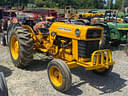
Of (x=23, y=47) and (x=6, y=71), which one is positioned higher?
(x=23, y=47)

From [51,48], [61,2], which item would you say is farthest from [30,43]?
[61,2]

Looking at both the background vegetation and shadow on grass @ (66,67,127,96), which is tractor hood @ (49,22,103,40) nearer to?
shadow on grass @ (66,67,127,96)

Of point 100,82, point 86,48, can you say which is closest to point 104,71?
point 100,82

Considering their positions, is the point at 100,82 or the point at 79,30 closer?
the point at 79,30

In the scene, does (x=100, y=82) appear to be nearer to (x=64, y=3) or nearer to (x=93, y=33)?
(x=93, y=33)

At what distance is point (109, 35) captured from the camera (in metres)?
8.60

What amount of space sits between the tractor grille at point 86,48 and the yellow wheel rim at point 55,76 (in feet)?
2.10

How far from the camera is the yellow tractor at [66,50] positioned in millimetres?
3902

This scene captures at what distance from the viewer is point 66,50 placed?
4.49 meters

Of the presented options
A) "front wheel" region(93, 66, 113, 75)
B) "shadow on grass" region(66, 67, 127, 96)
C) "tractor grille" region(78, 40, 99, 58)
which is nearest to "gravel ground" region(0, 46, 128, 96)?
"shadow on grass" region(66, 67, 127, 96)

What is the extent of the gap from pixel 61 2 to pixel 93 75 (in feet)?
177

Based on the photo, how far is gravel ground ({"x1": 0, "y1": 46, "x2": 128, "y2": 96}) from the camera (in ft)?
13.1

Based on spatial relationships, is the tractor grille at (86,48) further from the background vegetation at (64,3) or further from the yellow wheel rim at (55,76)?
the background vegetation at (64,3)

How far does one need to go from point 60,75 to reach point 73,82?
638mm
